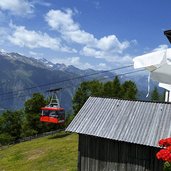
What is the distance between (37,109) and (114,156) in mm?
60498

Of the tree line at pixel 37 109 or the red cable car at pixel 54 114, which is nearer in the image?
the red cable car at pixel 54 114

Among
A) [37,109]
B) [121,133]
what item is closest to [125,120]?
[121,133]

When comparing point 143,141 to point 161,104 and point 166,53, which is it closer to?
point 161,104

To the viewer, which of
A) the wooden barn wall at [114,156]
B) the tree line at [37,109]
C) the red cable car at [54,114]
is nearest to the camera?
the wooden barn wall at [114,156]

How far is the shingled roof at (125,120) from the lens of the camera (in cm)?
2328

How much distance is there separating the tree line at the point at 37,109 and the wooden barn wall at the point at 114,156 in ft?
180

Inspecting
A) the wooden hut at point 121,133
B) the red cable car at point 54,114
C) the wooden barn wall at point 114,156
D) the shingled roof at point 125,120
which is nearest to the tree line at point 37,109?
the red cable car at point 54,114

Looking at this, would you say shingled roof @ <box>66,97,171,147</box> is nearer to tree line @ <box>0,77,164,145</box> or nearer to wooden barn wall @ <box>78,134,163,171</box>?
wooden barn wall @ <box>78,134,163,171</box>

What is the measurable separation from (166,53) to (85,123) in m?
16.0

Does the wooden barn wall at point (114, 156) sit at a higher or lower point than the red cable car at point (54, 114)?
lower

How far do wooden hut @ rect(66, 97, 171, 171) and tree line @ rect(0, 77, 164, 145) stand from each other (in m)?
54.6

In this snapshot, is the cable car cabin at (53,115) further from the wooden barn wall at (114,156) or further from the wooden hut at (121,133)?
the wooden barn wall at (114,156)

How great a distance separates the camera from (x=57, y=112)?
184 feet

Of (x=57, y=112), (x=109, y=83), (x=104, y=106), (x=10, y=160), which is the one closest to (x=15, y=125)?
(x=109, y=83)
